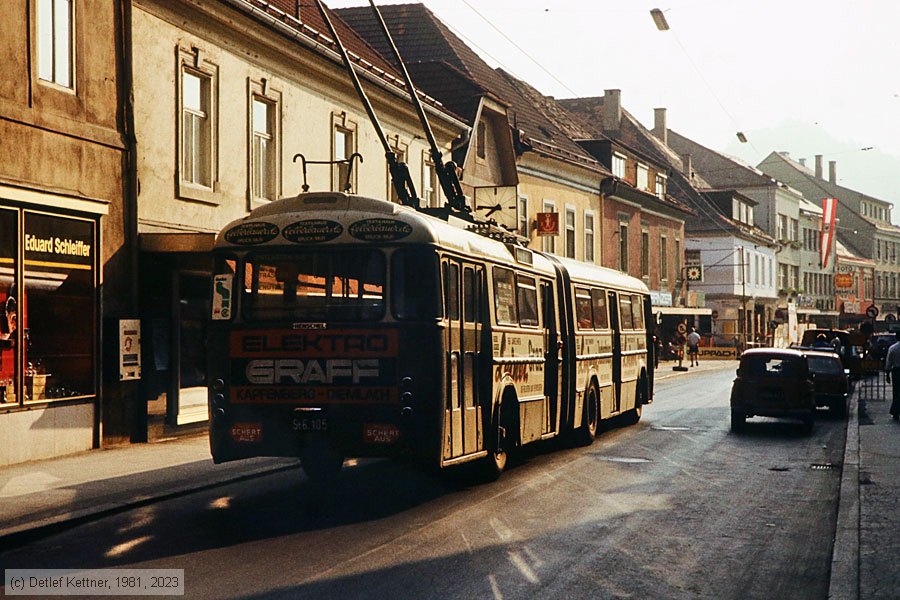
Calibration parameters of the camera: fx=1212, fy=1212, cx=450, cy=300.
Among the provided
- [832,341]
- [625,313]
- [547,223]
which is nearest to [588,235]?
[547,223]

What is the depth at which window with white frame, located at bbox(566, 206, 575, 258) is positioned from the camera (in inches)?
1859

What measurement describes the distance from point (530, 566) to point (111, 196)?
10934 millimetres

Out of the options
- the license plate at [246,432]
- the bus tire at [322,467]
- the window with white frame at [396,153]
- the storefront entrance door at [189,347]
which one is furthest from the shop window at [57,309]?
the window with white frame at [396,153]

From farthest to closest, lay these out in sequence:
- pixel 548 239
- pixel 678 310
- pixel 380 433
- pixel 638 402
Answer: pixel 678 310, pixel 548 239, pixel 638 402, pixel 380 433

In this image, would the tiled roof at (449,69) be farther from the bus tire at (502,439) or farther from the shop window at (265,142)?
the bus tire at (502,439)

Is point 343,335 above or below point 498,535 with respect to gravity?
above

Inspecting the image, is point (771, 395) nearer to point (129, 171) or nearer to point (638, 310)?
point (638, 310)

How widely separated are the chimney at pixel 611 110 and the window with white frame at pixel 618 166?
53.0ft

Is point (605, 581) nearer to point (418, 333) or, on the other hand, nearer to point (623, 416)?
point (418, 333)

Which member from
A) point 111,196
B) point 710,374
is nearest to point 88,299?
point 111,196

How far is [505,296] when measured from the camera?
49.0ft

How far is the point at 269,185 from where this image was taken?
76.2 feet

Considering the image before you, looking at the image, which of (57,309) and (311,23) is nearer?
(57,309)

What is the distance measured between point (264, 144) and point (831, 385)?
13365 millimetres
